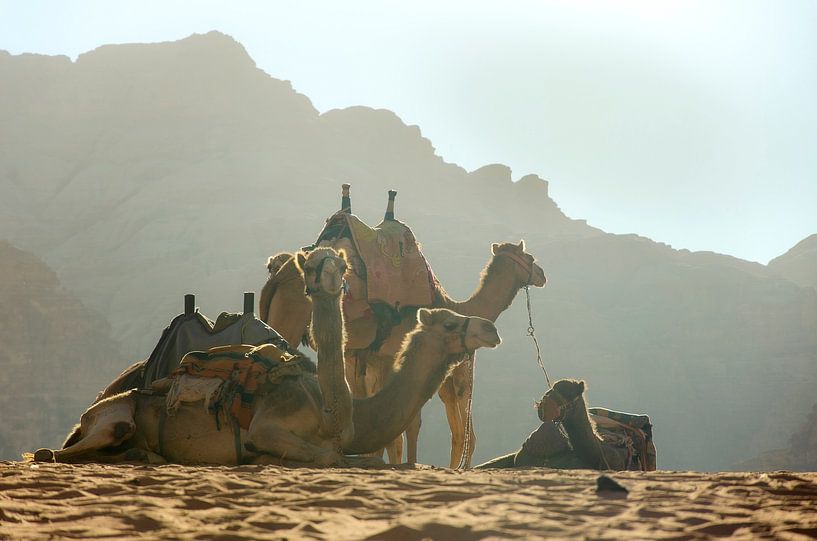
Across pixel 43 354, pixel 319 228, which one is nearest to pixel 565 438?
pixel 43 354

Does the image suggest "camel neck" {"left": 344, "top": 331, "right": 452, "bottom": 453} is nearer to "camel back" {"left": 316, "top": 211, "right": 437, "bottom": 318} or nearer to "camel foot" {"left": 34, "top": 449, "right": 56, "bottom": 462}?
"camel foot" {"left": 34, "top": 449, "right": 56, "bottom": 462}

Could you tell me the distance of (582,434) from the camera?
775cm

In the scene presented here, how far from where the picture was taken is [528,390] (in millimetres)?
46250

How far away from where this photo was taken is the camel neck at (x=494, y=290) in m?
11.5

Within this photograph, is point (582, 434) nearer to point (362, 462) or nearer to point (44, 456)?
point (362, 462)

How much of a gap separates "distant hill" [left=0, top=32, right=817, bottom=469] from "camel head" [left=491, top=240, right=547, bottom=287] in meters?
32.1

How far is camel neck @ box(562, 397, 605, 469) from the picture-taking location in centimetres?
767

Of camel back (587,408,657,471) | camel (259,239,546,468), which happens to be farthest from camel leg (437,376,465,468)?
camel back (587,408,657,471)

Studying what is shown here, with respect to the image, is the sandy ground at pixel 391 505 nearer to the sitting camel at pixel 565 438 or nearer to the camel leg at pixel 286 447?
the camel leg at pixel 286 447

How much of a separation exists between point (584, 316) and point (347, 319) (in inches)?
1777

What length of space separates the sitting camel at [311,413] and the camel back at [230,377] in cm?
5

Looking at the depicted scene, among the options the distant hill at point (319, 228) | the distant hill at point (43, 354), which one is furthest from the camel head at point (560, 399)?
the distant hill at point (43, 354)

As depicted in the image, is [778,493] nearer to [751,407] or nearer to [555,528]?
[555,528]

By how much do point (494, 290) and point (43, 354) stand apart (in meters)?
39.1
